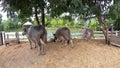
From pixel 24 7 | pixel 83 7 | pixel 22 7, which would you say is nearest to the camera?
pixel 83 7

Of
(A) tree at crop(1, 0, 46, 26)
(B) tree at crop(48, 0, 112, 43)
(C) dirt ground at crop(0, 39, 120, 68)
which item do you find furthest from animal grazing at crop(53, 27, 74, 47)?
(A) tree at crop(1, 0, 46, 26)

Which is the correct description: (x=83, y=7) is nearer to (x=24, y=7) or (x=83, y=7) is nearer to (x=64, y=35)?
(x=64, y=35)

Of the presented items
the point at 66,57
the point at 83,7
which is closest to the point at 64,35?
the point at 66,57

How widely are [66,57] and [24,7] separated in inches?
121

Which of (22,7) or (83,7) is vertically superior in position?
(22,7)

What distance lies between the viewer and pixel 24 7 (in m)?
10.1

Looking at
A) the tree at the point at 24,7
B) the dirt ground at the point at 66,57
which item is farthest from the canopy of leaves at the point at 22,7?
the dirt ground at the point at 66,57

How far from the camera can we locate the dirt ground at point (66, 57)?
861 cm

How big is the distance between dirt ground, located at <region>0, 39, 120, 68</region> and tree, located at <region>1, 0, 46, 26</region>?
1.74 meters

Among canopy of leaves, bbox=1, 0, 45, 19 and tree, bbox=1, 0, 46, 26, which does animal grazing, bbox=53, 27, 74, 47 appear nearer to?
tree, bbox=1, 0, 46, 26

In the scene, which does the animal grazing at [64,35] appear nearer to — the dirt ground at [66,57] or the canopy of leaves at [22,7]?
the dirt ground at [66,57]

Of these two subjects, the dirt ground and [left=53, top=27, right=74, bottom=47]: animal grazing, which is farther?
[left=53, top=27, right=74, bottom=47]: animal grazing

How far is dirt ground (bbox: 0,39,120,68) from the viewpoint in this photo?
8609 mm

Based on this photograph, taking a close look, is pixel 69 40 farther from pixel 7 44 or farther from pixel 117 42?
pixel 7 44
